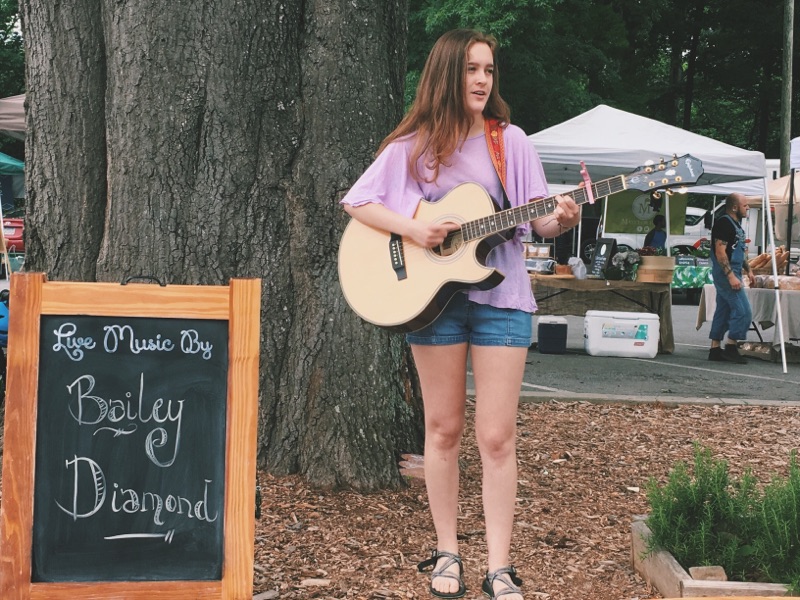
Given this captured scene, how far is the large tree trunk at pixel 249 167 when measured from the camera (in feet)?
14.4

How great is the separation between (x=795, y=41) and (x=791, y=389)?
83.8 feet

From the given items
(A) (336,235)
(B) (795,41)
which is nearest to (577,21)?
(B) (795,41)

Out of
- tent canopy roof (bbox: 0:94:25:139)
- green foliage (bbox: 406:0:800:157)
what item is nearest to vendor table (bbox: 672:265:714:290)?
green foliage (bbox: 406:0:800:157)

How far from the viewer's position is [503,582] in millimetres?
3457

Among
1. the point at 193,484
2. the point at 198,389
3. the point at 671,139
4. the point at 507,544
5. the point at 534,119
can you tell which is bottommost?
the point at 507,544

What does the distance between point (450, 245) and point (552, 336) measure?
27.2ft

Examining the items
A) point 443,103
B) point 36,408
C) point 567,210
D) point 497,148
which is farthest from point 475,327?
point 36,408

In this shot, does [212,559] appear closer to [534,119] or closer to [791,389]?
[791,389]

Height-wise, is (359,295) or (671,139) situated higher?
(671,139)

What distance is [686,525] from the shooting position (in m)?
3.76

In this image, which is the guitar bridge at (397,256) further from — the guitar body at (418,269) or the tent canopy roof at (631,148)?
the tent canopy roof at (631,148)

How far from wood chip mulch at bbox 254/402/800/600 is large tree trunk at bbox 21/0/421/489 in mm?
267

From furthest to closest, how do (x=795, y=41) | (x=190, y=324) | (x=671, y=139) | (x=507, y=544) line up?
(x=795, y=41)
(x=671, y=139)
(x=507, y=544)
(x=190, y=324)

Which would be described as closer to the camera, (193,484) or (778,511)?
(193,484)
